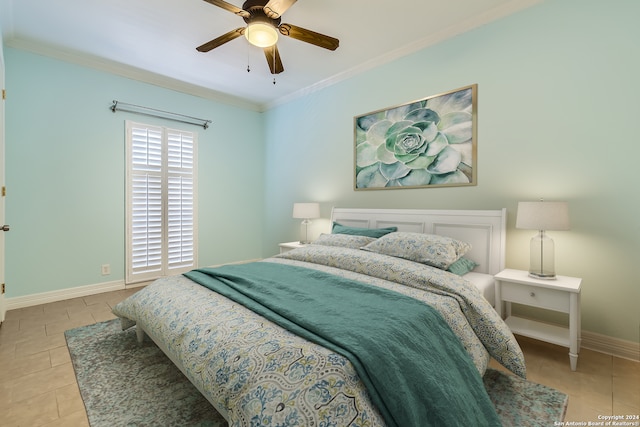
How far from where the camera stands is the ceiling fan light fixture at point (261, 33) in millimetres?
2174

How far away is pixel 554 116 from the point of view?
235 centimetres

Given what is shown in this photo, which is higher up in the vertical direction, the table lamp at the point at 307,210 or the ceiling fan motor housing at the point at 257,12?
the ceiling fan motor housing at the point at 257,12

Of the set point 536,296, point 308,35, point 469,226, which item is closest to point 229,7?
point 308,35

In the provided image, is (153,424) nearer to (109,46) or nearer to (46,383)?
(46,383)

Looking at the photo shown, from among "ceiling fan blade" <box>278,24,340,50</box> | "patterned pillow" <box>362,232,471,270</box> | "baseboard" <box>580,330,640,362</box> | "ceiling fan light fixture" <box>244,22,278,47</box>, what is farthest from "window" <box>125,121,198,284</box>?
"baseboard" <box>580,330,640,362</box>

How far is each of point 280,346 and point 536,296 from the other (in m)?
1.91

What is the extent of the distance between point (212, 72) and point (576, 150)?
3.80 meters

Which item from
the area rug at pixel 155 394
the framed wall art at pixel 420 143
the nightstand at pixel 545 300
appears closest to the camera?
the area rug at pixel 155 394

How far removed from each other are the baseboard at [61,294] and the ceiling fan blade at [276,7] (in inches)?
135

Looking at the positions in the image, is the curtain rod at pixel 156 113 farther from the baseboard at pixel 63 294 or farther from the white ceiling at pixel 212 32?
the baseboard at pixel 63 294

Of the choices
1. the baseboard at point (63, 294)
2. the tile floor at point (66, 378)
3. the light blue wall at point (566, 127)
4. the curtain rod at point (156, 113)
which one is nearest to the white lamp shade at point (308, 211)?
the light blue wall at point (566, 127)

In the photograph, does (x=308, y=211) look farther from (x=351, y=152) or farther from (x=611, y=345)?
(x=611, y=345)

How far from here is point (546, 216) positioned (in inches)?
82.1

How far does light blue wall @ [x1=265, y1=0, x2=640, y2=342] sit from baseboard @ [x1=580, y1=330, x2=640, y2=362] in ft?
0.16
